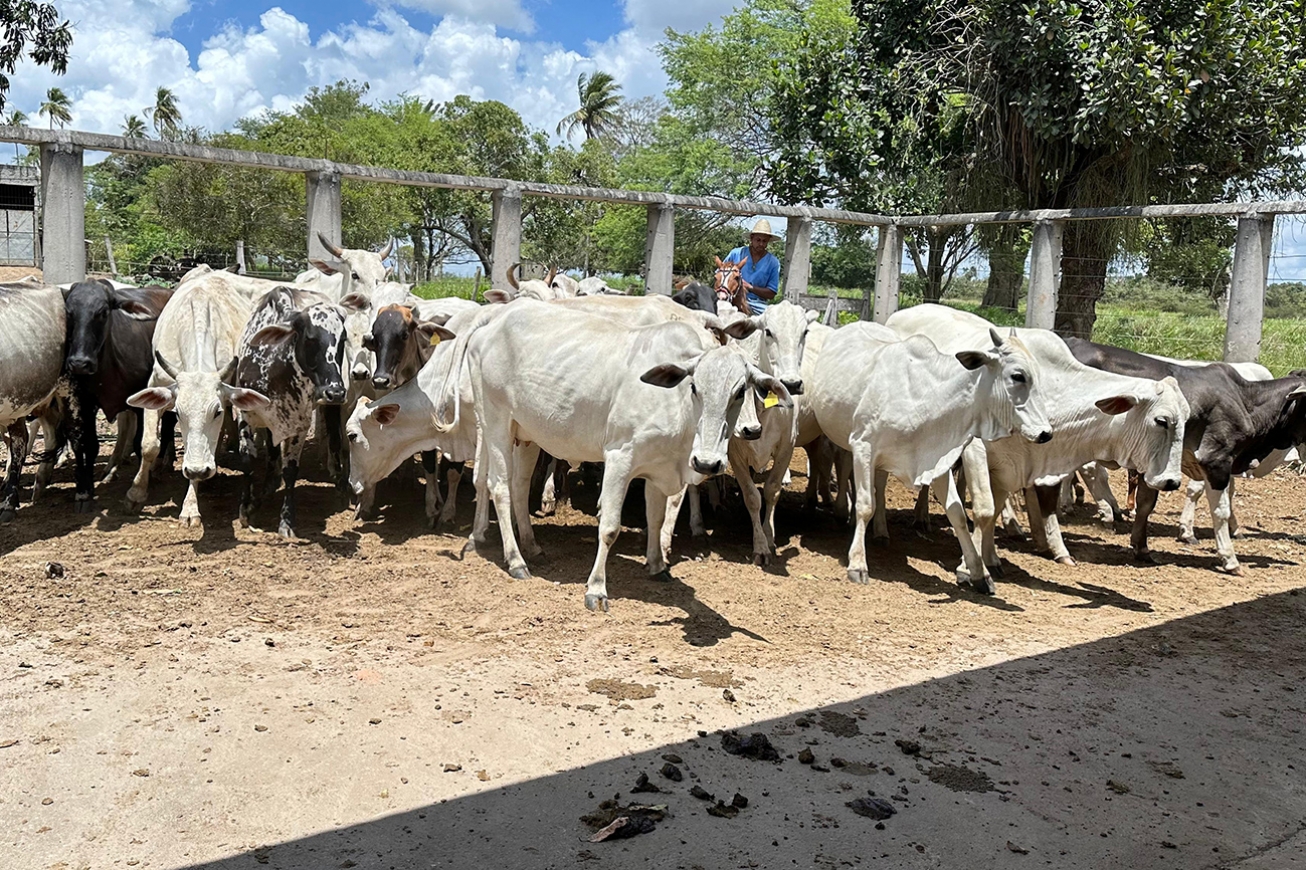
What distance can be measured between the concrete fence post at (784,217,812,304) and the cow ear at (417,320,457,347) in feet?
16.1

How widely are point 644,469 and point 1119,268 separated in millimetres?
10099

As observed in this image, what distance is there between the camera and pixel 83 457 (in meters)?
7.70

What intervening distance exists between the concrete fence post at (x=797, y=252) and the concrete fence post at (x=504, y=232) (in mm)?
3244

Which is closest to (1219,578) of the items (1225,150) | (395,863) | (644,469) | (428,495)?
(644,469)

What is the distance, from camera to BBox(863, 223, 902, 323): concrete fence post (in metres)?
12.8

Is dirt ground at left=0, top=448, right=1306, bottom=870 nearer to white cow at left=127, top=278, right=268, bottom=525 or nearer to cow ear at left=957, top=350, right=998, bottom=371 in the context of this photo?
white cow at left=127, top=278, right=268, bottom=525

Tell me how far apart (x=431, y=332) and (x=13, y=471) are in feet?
9.74

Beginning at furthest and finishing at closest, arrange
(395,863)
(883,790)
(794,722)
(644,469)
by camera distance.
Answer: (644,469) < (794,722) < (883,790) < (395,863)

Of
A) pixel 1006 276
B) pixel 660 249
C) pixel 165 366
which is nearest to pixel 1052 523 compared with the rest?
pixel 660 249

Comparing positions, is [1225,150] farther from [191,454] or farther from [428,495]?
[191,454]

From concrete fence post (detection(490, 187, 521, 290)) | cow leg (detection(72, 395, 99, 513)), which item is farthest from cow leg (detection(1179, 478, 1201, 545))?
cow leg (detection(72, 395, 99, 513))

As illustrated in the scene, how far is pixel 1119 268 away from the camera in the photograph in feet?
45.8

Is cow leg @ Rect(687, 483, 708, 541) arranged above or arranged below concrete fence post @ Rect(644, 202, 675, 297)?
below

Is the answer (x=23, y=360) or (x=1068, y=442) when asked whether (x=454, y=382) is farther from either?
(x=1068, y=442)
